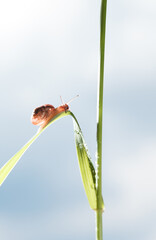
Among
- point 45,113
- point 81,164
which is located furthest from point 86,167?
point 45,113

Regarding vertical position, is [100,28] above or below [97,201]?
above

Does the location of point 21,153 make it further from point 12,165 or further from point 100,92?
point 100,92

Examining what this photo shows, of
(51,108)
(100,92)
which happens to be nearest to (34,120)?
(51,108)

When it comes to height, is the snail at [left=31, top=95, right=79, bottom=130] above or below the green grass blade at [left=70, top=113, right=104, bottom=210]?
above

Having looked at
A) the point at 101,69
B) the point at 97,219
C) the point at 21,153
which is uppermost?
the point at 101,69

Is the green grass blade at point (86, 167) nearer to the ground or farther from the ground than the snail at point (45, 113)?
nearer to the ground

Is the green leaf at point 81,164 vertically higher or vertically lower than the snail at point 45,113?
lower

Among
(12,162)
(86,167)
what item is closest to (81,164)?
(86,167)

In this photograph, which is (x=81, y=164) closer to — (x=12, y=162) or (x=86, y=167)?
(x=86, y=167)

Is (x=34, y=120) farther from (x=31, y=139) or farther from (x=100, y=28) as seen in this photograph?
(x=100, y=28)

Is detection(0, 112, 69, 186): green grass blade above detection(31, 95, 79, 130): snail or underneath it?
underneath
